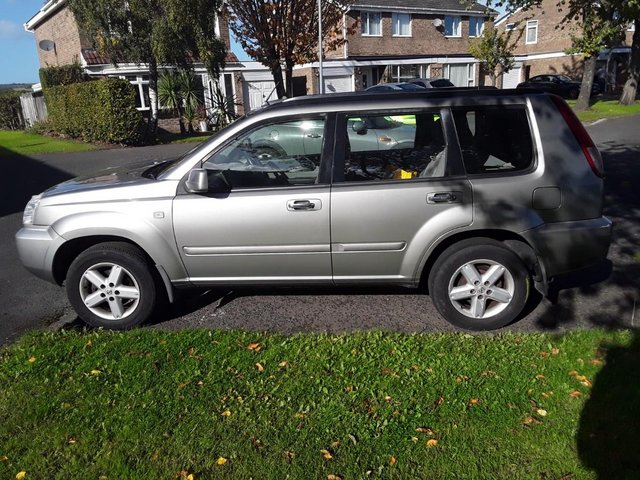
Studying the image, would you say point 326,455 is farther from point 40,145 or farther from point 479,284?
point 40,145

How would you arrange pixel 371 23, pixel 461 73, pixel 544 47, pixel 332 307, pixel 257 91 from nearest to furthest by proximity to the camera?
pixel 332 307
pixel 257 91
pixel 371 23
pixel 461 73
pixel 544 47

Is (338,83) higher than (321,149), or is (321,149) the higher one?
(338,83)

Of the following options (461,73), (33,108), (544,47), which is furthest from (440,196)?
(544,47)

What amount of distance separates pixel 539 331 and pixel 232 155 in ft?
9.14

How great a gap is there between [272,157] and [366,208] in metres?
0.88

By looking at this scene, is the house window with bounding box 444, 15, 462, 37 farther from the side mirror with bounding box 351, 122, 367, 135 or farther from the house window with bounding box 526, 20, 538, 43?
the side mirror with bounding box 351, 122, 367, 135

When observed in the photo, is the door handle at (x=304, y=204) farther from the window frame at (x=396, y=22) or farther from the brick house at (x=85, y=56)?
the window frame at (x=396, y=22)

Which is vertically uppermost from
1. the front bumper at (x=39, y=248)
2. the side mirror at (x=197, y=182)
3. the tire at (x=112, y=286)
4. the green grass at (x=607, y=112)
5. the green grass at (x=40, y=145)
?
the side mirror at (x=197, y=182)

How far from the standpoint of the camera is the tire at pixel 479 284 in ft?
13.5

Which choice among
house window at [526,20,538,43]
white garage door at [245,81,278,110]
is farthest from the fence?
house window at [526,20,538,43]

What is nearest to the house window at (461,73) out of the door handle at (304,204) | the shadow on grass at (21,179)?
the shadow on grass at (21,179)

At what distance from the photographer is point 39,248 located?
4.37 m

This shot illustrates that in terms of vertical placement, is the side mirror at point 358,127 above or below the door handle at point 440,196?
above

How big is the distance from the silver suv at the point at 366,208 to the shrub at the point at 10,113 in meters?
30.2
